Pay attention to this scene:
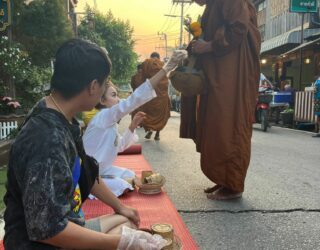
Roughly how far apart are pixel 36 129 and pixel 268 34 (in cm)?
2628

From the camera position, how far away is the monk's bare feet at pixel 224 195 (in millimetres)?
3760

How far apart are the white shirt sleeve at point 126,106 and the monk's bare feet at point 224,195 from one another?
1.26 metres

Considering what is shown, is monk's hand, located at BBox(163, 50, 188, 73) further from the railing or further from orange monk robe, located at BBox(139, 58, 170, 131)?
the railing

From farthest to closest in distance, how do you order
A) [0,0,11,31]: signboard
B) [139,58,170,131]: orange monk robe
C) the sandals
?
[139,58,170,131]: orange monk robe → [0,0,11,31]: signboard → the sandals

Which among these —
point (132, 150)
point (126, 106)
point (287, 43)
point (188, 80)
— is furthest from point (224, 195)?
point (287, 43)

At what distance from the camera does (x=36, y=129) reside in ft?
4.68

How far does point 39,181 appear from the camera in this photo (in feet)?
4.42

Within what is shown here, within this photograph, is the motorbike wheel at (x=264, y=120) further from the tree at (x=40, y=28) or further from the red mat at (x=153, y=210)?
the red mat at (x=153, y=210)

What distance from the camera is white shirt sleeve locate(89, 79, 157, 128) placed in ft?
8.92

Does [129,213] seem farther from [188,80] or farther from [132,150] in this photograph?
[132,150]

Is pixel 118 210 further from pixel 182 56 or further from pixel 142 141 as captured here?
pixel 142 141

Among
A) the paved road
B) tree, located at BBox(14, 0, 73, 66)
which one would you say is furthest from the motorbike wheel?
tree, located at BBox(14, 0, 73, 66)

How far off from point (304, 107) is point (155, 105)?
5.32 metres

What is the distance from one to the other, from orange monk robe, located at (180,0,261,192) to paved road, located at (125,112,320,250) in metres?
0.32
